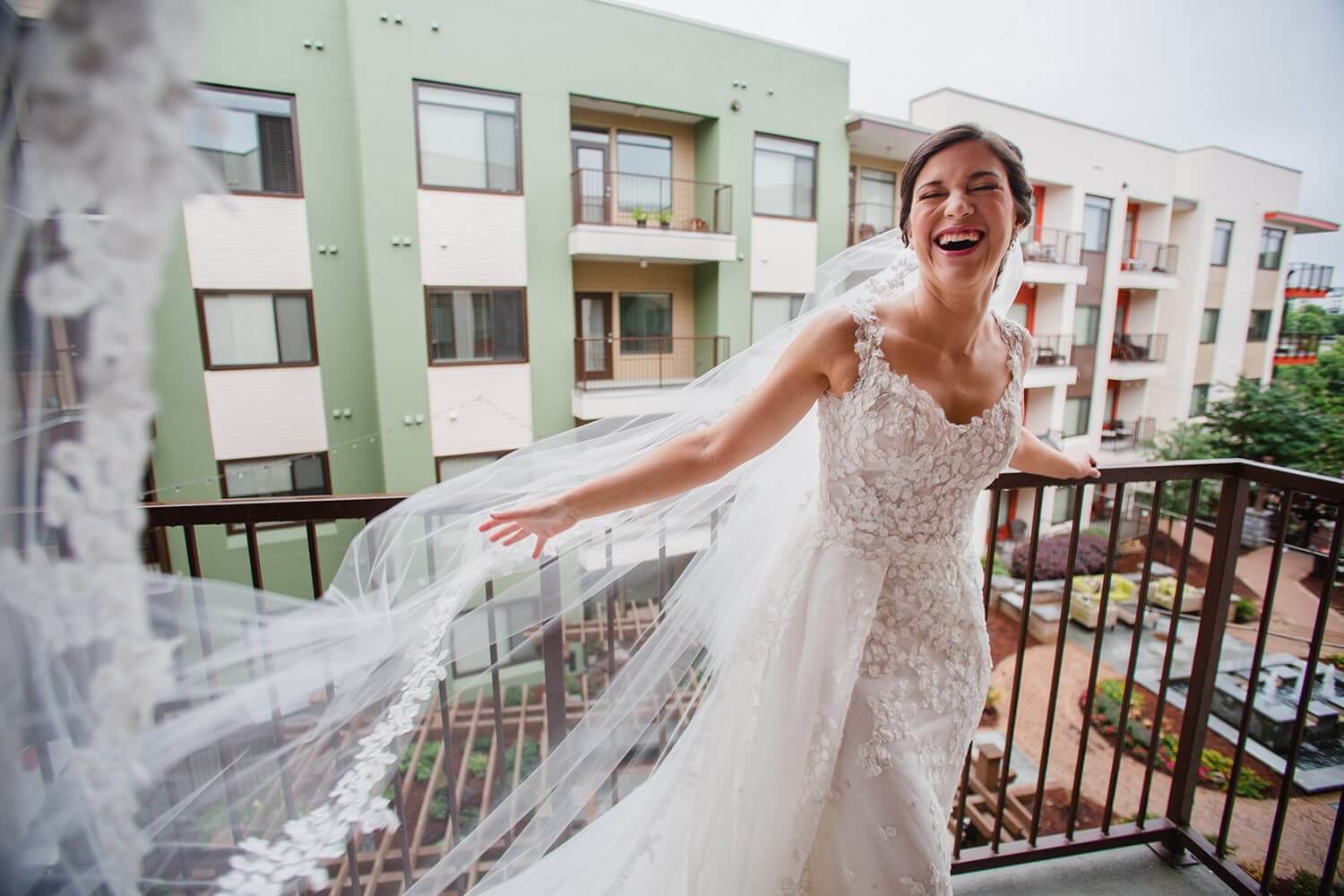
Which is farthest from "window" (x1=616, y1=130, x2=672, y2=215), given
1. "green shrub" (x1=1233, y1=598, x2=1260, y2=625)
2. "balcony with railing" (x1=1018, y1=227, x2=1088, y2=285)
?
"green shrub" (x1=1233, y1=598, x2=1260, y2=625)

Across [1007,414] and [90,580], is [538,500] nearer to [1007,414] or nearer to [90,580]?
[90,580]

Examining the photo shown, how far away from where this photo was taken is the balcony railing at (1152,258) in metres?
8.48

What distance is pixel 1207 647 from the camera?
168cm

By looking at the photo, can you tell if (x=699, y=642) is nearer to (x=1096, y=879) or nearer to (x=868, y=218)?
(x=1096, y=879)

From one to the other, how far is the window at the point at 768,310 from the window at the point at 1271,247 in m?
6.05

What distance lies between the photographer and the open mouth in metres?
1.06

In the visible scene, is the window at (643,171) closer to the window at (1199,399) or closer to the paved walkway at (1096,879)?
the paved walkway at (1096,879)

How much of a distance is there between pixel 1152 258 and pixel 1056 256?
1.16m

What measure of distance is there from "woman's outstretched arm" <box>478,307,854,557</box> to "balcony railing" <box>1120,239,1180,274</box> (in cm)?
988

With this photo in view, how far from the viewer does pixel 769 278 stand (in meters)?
8.55

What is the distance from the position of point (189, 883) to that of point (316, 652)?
35 centimetres

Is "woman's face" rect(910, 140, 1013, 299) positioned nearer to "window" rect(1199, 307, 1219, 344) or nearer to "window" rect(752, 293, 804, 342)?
"window" rect(752, 293, 804, 342)

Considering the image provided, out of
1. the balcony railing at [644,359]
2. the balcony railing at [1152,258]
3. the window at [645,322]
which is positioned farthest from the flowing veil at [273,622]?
the balcony railing at [1152,258]

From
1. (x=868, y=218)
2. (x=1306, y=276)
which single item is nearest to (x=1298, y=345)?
(x=1306, y=276)
